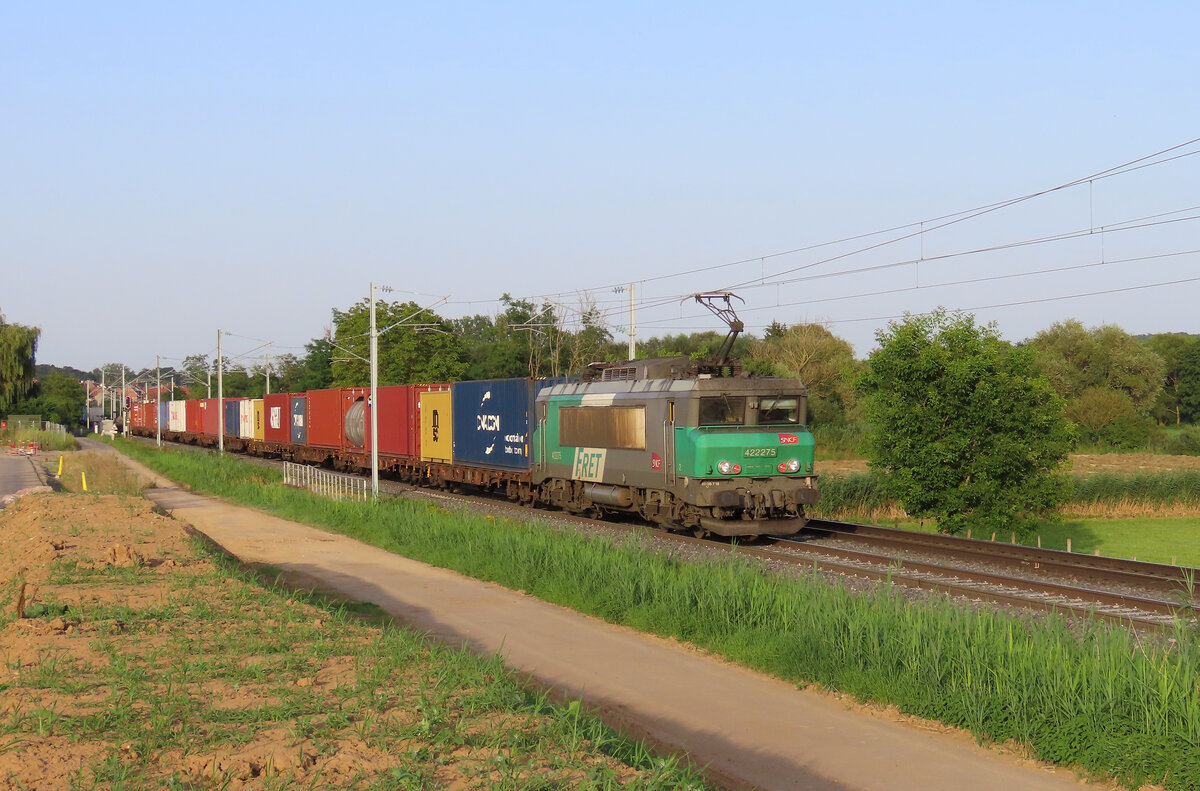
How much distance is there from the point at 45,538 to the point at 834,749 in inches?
604

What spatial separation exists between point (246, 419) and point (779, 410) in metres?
46.3

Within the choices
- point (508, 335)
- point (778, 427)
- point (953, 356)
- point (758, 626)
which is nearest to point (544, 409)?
point (778, 427)

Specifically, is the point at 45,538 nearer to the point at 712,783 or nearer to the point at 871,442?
the point at 712,783

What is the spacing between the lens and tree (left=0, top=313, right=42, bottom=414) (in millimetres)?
78875

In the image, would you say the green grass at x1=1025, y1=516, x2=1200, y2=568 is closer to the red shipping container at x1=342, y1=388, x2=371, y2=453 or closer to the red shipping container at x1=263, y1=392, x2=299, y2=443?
the red shipping container at x1=342, y1=388, x2=371, y2=453

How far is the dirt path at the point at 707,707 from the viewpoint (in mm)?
7466

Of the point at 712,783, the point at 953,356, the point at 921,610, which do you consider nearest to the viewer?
the point at 712,783

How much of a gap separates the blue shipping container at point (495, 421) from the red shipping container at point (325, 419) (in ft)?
37.8

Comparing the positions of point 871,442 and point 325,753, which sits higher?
point 871,442

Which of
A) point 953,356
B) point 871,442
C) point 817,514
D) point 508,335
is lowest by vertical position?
point 817,514

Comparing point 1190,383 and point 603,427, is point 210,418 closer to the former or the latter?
point 603,427

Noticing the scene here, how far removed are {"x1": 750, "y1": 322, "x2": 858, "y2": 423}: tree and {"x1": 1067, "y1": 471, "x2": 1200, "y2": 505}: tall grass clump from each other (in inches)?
1285

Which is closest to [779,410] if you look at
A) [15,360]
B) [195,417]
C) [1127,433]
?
[1127,433]

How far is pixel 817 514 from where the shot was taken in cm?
2700
